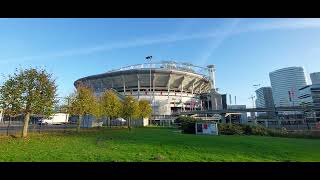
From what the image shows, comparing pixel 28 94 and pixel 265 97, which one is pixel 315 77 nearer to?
pixel 265 97

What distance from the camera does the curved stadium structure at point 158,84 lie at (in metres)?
89.7

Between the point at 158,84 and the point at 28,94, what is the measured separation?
7371 cm

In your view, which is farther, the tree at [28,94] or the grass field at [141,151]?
the tree at [28,94]

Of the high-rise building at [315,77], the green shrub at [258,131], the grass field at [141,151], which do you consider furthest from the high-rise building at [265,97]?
the grass field at [141,151]

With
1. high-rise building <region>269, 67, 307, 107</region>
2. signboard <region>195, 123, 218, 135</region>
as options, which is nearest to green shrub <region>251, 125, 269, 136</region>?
signboard <region>195, 123, 218, 135</region>

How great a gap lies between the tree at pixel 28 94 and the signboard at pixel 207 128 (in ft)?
60.1

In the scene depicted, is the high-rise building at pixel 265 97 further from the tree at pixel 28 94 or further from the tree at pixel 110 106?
the tree at pixel 28 94

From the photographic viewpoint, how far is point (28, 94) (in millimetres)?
23828

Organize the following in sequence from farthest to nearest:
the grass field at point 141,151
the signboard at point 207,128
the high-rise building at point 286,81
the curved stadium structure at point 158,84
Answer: the high-rise building at point 286,81
the curved stadium structure at point 158,84
the signboard at point 207,128
the grass field at point 141,151

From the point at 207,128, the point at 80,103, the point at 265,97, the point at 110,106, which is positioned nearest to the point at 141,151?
the point at 207,128
